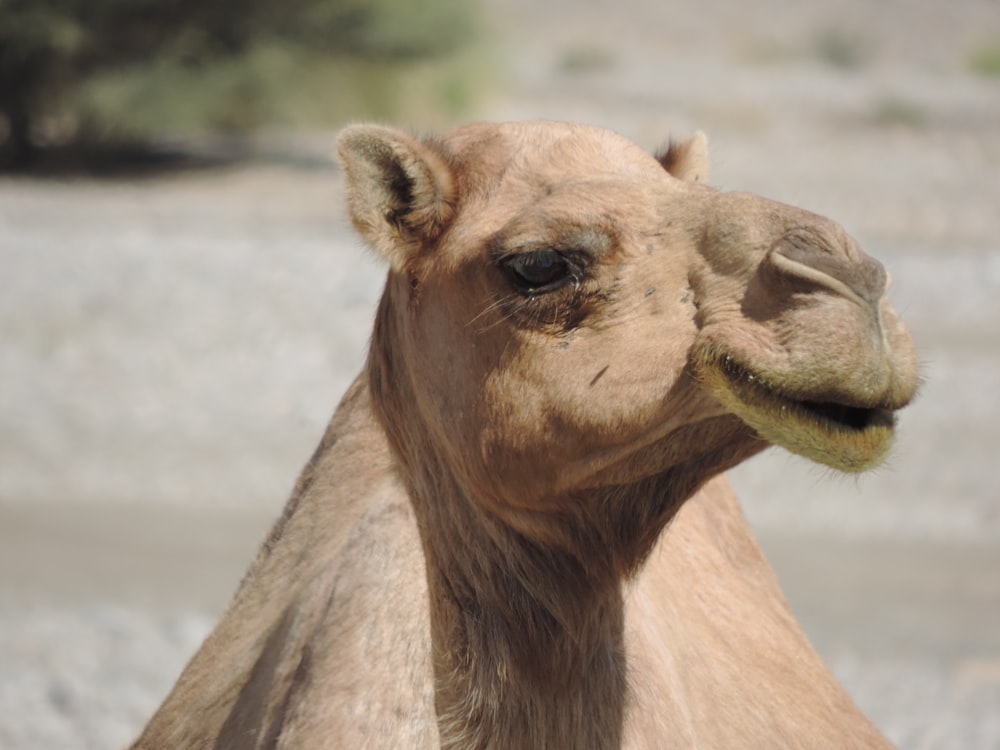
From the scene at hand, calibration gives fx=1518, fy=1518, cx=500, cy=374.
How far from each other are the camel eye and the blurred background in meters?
0.63

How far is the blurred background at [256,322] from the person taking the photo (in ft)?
23.9

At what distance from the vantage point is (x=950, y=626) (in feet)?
25.3

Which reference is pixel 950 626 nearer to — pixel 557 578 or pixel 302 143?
pixel 557 578

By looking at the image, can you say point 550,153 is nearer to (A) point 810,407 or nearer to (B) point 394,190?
(B) point 394,190

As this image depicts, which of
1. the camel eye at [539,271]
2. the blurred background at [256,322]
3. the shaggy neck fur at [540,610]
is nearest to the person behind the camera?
the camel eye at [539,271]

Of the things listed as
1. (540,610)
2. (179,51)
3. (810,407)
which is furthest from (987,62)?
(810,407)

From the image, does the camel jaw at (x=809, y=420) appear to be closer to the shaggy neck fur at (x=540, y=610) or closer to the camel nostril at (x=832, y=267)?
the camel nostril at (x=832, y=267)

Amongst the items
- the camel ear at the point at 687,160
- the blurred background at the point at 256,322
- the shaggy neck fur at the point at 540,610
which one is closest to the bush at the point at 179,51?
the blurred background at the point at 256,322

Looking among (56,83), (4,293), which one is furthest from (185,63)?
(4,293)

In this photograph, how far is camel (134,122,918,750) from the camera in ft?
7.44

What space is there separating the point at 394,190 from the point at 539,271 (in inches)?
18.1

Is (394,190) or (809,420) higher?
(394,190)

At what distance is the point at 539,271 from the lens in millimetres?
2609

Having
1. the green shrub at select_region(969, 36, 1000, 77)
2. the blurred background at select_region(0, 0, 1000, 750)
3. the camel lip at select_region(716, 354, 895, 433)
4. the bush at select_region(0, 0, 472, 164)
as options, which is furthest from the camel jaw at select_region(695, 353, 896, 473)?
the green shrub at select_region(969, 36, 1000, 77)
